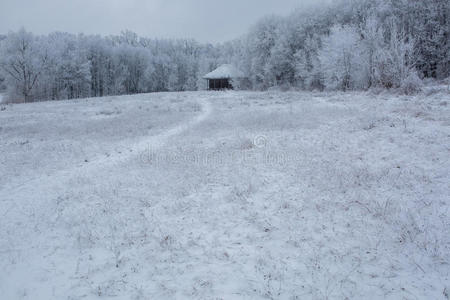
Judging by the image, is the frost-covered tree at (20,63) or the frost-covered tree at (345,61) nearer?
the frost-covered tree at (345,61)

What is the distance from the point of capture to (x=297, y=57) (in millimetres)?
49406

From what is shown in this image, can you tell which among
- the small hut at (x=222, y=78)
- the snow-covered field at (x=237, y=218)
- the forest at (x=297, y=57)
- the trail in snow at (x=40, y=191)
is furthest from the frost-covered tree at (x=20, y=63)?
the snow-covered field at (x=237, y=218)

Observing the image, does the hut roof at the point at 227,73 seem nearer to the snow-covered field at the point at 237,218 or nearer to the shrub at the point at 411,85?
the shrub at the point at 411,85

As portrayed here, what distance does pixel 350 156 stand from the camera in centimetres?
996

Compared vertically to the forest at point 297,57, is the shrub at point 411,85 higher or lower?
lower

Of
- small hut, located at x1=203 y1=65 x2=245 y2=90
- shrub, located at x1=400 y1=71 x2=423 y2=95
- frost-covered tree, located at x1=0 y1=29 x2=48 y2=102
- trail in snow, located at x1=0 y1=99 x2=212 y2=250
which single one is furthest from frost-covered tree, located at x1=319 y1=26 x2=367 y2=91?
frost-covered tree, located at x1=0 y1=29 x2=48 y2=102

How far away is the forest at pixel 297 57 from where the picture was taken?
29.0m

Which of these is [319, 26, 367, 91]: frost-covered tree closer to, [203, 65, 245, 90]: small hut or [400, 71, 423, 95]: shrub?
[400, 71, 423, 95]: shrub

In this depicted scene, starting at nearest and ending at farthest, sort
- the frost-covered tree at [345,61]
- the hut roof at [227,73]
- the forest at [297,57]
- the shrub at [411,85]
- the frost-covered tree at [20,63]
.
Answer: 1. the shrub at [411,85]
2. the forest at [297,57]
3. the frost-covered tree at [345,61]
4. the frost-covered tree at [20,63]
5. the hut roof at [227,73]

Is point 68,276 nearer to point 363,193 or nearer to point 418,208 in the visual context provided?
point 363,193

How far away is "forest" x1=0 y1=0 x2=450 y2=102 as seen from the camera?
29047 mm

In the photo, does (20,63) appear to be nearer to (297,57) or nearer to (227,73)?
(227,73)

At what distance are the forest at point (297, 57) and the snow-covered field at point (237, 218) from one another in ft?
54.4

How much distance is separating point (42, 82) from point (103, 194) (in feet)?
207
